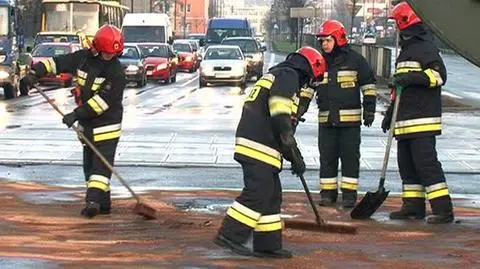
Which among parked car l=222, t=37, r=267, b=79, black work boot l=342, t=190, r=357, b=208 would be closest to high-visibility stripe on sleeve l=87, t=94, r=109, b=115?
black work boot l=342, t=190, r=357, b=208

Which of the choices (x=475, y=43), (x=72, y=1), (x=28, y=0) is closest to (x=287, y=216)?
(x=475, y=43)

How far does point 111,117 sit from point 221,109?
14409mm

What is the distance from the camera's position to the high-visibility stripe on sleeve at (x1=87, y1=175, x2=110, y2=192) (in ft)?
27.9

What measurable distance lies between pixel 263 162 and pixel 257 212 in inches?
14.3

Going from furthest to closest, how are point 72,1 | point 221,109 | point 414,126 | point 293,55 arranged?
point 72,1, point 221,109, point 414,126, point 293,55

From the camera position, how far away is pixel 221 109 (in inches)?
906

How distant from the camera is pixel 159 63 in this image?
37.4 m

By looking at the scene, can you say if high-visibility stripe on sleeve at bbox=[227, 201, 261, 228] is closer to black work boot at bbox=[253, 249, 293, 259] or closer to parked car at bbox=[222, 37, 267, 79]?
black work boot at bbox=[253, 249, 293, 259]

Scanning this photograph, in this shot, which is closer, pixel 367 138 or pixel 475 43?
pixel 475 43

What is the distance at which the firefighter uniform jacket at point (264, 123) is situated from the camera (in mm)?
6660

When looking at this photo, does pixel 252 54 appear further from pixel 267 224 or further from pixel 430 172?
pixel 267 224

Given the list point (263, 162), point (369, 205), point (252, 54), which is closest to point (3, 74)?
point (252, 54)

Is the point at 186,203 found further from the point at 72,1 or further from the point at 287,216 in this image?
the point at 72,1

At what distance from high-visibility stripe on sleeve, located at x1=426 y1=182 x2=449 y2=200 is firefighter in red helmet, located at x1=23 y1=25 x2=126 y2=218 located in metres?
2.91
